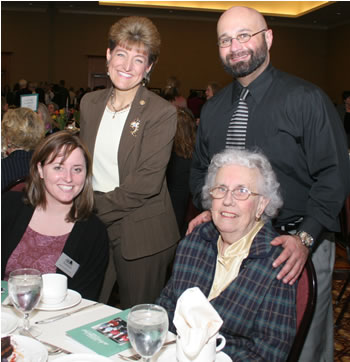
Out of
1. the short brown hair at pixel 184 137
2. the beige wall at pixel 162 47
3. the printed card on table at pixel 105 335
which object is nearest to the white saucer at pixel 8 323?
the printed card on table at pixel 105 335

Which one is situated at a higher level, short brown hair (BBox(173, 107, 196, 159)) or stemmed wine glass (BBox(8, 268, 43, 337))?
short brown hair (BBox(173, 107, 196, 159))

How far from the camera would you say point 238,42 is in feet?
6.60

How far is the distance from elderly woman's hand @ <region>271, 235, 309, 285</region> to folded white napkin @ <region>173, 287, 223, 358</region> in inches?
18.4

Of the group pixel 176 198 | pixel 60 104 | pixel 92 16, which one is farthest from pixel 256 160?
pixel 92 16

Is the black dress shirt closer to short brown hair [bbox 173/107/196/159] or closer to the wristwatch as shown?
the wristwatch

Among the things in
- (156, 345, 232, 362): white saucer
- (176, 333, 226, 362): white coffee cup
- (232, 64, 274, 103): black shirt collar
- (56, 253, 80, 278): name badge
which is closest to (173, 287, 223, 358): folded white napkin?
(176, 333, 226, 362): white coffee cup

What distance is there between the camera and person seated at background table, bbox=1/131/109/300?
203cm

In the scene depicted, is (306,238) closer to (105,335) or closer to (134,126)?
(105,335)

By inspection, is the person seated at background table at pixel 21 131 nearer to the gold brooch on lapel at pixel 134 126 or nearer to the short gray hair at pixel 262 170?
the gold brooch on lapel at pixel 134 126

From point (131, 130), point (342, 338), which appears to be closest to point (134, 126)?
point (131, 130)

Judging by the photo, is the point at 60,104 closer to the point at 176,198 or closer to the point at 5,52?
the point at 5,52

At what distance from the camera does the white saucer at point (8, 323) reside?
1330 mm

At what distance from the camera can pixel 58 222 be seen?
2.12 meters

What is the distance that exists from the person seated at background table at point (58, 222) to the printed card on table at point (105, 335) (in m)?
0.60
